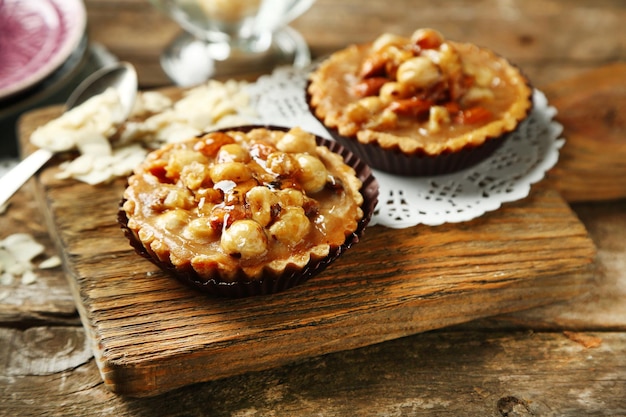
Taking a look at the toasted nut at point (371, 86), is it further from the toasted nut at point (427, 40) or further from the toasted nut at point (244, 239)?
the toasted nut at point (244, 239)

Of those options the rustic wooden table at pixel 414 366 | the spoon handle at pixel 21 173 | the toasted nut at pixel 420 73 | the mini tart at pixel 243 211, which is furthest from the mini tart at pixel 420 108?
the spoon handle at pixel 21 173

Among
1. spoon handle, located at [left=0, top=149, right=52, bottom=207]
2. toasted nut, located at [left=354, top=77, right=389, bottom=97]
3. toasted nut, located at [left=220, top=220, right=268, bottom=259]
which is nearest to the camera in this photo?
toasted nut, located at [left=220, top=220, right=268, bottom=259]

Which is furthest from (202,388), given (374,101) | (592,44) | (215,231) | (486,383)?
(592,44)

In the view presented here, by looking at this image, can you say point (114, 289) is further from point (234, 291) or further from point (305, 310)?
point (305, 310)

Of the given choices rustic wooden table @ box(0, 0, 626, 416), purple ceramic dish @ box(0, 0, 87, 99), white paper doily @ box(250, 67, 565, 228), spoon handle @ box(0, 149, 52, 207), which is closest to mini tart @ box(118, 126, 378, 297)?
white paper doily @ box(250, 67, 565, 228)

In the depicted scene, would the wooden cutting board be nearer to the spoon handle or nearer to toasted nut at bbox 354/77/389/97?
the spoon handle

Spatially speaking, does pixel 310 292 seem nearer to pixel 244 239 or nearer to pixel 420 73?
pixel 244 239
